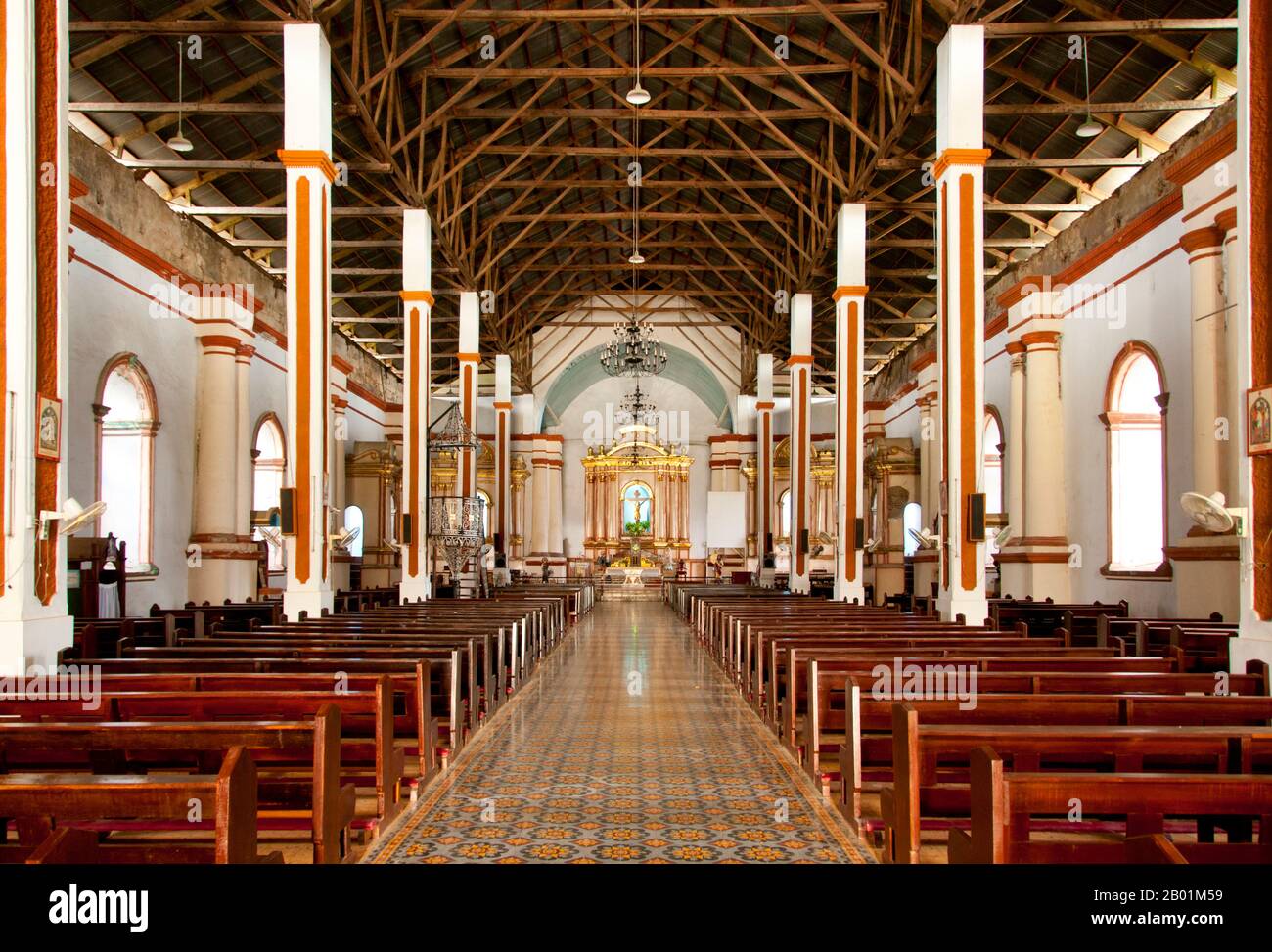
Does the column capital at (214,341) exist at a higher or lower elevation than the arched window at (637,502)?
higher

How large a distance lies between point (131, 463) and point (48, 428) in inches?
380

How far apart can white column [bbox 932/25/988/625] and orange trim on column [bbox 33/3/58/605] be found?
787cm

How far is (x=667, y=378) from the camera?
35.3 m

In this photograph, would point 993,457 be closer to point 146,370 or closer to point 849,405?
point 849,405

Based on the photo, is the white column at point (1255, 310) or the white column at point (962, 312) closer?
the white column at point (1255, 310)

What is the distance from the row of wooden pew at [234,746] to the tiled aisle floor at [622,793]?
309mm

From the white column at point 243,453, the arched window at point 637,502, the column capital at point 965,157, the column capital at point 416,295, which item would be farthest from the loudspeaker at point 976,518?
the arched window at point 637,502

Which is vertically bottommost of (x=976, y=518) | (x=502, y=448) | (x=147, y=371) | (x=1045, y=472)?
(x=976, y=518)

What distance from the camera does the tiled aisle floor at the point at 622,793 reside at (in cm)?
470

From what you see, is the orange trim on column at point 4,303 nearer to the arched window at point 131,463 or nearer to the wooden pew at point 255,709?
the wooden pew at point 255,709

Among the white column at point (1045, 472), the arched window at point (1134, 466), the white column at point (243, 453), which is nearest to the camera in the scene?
Answer: the arched window at point (1134, 466)

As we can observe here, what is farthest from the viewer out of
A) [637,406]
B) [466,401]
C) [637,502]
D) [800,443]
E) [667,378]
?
[667,378]

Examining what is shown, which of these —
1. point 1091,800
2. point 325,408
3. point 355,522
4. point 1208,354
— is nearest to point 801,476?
point 1208,354
